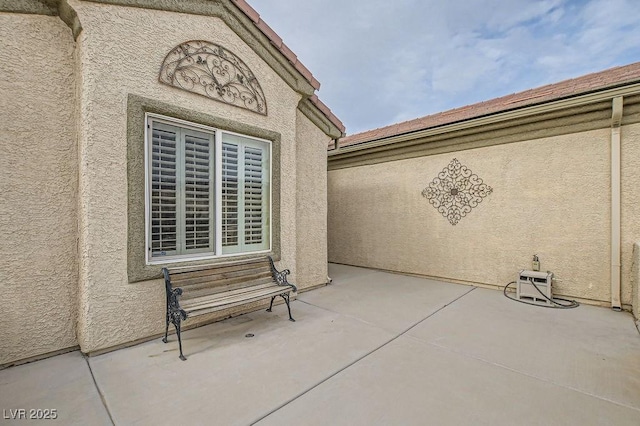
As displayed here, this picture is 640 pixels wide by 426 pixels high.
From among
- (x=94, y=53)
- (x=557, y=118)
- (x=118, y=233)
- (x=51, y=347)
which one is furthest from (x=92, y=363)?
(x=557, y=118)

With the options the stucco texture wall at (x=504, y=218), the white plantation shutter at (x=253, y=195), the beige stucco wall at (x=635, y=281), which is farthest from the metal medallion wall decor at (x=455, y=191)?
the white plantation shutter at (x=253, y=195)

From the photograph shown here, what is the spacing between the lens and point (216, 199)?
4398mm

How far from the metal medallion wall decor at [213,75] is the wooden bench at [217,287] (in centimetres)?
275

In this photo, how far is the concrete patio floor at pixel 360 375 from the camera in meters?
2.26

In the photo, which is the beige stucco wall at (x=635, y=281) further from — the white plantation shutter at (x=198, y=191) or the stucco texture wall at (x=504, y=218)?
the white plantation shutter at (x=198, y=191)

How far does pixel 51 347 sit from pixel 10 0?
4.07m

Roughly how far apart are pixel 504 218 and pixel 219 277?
20.5 feet

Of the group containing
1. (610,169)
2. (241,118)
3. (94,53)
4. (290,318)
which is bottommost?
(290,318)

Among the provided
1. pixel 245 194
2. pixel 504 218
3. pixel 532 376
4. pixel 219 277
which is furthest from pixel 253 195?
pixel 504 218

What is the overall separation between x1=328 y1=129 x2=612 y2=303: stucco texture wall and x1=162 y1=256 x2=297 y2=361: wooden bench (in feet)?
14.6

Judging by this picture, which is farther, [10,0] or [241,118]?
[241,118]

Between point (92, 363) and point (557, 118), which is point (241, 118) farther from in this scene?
point (557, 118)

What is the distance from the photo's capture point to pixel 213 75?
431 cm

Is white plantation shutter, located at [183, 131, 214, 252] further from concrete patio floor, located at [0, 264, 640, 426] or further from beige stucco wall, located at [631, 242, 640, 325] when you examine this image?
beige stucco wall, located at [631, 242, 640, 325]
